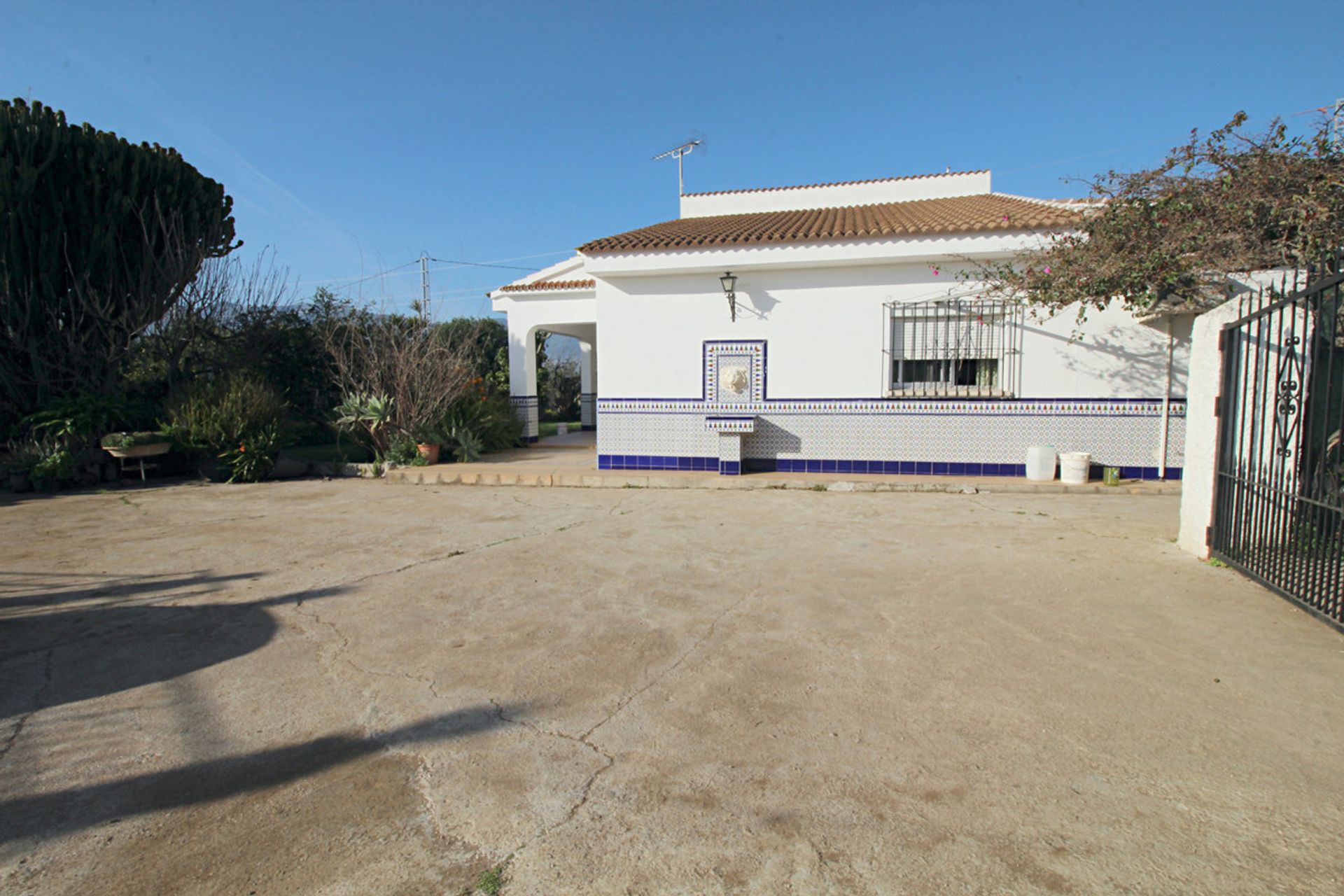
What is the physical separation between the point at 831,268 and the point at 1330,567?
7835mm

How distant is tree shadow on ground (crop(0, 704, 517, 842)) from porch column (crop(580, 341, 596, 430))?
714 inches

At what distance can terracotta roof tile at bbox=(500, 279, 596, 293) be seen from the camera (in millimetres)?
16406

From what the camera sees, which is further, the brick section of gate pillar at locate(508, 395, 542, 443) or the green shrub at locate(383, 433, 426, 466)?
the brick section of gate pillar at locate(508, 395, 542, 443)

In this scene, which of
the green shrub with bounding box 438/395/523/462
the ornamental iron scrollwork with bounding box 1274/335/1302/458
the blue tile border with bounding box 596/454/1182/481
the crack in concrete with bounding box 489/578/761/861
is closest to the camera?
the crack in concrete with bounding box 489/578/761/861

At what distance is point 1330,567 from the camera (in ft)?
14.5

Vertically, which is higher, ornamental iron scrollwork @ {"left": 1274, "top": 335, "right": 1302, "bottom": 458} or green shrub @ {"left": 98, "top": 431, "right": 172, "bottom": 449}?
ornamental iron scrollwork @ {"left": 1274, "top": 335, "right": 1302, "bottom": 458}

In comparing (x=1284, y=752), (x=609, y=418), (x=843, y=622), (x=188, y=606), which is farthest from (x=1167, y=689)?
(x=609, y=418)

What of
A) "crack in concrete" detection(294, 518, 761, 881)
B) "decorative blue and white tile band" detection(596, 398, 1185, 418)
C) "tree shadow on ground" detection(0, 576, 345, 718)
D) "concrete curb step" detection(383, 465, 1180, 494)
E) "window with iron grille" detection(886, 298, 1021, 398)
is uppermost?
"window with iron grille" detection(886, 298, 1021, 398)

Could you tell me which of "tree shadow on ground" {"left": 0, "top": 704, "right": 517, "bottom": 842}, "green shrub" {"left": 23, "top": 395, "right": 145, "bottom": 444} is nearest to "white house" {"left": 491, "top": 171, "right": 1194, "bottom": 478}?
"green shrub" {"left": 23, "top": 395, "right": 145, "bottom": 444}

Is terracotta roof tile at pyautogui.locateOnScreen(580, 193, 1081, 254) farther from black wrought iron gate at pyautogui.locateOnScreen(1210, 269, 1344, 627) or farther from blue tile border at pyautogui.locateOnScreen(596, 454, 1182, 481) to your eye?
black wrought iron gate at pyautogui.locateOnScreen(1210, 269, 1344, 627)

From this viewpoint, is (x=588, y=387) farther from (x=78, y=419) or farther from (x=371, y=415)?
(x=78, y=419)

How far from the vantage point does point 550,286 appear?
54.7 feet

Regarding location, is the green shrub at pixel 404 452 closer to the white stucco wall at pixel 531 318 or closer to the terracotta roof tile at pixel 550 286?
the white stucco wall at pixel 531 318

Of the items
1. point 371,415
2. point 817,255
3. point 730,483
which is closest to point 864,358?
point 817,255
